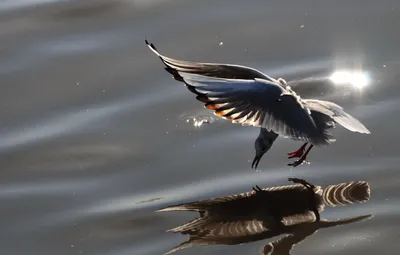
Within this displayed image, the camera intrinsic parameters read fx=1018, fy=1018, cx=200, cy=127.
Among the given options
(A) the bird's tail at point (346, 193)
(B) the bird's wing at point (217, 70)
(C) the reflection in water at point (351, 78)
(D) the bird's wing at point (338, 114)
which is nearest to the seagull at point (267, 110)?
(D) the bird's wing at point (338, 114)

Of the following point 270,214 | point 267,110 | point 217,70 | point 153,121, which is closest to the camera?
point 270,214

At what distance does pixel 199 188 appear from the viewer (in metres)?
6.76

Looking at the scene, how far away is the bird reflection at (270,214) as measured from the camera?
616 centimetres

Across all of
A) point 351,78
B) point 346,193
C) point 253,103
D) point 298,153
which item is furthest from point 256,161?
point 351,78

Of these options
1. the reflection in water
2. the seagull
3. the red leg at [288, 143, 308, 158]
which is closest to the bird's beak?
the seagull

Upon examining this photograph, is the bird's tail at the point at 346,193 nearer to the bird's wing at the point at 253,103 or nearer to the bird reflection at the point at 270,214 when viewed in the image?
the bird reflection at the point at 270,214

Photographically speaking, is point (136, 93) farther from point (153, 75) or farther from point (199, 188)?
point (199, 188)

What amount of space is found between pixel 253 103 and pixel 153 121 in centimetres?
104

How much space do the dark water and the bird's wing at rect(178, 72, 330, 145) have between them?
0.34 metres

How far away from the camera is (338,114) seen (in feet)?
22.8

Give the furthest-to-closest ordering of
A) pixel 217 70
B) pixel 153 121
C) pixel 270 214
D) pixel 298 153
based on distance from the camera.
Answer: pixel 153 121 → pixel 217 70 → pixel 298 153 → pixel 270 214

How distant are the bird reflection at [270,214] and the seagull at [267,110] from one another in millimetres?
338

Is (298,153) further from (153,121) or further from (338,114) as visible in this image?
(153,121)

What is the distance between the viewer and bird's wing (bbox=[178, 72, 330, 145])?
685cm
